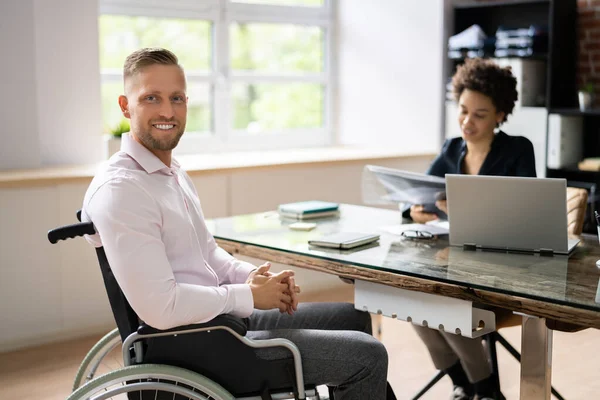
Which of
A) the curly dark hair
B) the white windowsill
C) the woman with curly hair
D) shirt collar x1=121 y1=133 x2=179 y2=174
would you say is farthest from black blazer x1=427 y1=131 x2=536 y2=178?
the white windowsill

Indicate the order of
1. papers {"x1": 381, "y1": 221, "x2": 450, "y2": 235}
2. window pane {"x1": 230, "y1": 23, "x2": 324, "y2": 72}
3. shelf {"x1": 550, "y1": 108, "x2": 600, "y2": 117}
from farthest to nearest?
window pane {"x1": 230, "y1": 23, "x2": 324, "y2": 72}, shelf {"x1": 550, "y1": 108, "x2": 600, "y2": 117}, papers {"x1": 381, "y1": 221, "x2": 450, "y2": 235}

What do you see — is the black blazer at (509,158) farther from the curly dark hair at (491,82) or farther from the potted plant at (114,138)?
the potted plant at (114,138)

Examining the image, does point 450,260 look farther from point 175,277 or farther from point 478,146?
point 478,146

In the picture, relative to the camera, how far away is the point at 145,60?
201 centimetres

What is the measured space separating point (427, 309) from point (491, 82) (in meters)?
1.24

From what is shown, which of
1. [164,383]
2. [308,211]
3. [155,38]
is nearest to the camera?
[164,383]

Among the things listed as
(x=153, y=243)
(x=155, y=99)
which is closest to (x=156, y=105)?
(x=155, y=99)

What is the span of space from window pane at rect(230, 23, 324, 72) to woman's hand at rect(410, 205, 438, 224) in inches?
108

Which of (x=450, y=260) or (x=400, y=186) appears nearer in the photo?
(x=450, y=260)

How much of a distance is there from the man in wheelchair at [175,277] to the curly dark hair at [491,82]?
131 cm

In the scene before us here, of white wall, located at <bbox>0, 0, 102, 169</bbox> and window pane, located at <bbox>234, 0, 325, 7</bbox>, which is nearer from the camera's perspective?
white wall, located at <bbox>0, 0, 102, 169</bbox>

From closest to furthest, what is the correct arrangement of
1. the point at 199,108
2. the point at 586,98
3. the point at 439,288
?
the point at 439,288 < the point at 586,98 < the point at 199,108

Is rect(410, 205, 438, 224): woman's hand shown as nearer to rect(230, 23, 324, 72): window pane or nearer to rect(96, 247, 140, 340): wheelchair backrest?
rect(96, 247, 140, 340): wheelchair backrest

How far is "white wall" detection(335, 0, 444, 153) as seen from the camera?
18.0 feet
